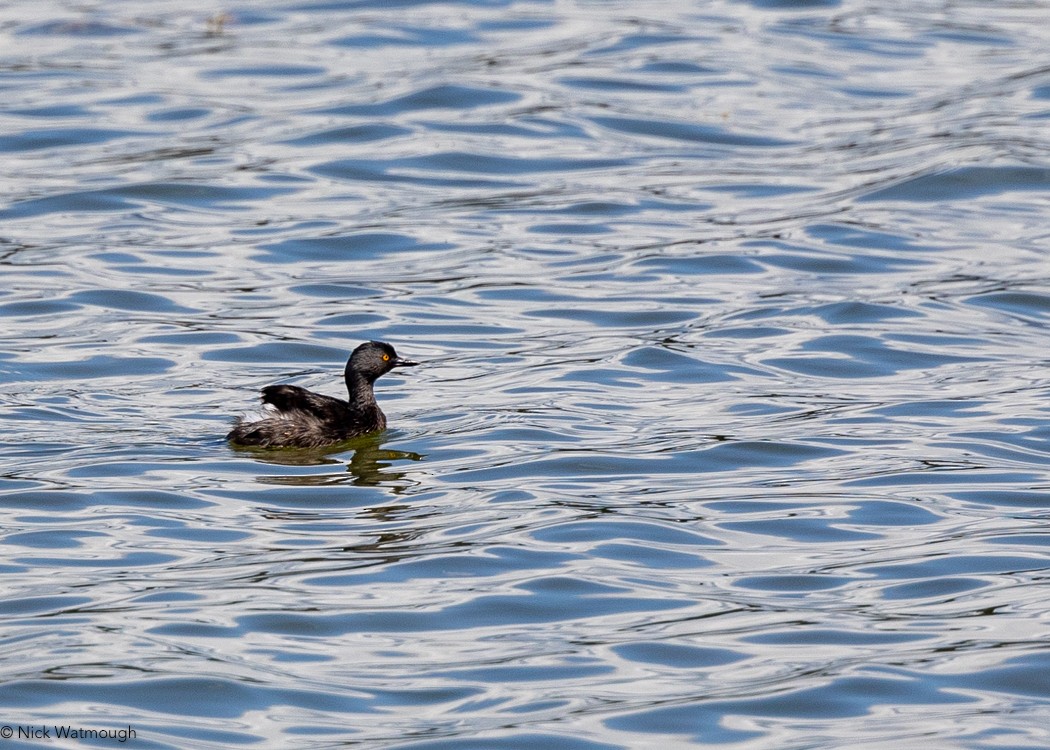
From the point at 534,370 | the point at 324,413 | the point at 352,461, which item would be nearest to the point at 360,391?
the point at 324,413

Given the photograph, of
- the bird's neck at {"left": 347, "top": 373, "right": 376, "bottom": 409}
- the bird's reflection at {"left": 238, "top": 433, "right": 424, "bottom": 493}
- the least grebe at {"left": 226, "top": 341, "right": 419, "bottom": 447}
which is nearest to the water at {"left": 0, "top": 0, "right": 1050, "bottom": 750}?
the bird's reflection at {"left": 238, "top": 433, "right": 424, "bottom": 493}

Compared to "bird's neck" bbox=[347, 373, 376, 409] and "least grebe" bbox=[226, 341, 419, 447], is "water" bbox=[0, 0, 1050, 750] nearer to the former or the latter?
"least grebe" bbox=[226, 341, 419, 447]

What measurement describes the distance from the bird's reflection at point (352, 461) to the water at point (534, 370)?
0.04 m

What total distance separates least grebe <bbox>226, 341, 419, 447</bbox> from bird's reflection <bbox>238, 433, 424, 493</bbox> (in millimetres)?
71

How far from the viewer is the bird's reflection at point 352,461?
12.0 meters

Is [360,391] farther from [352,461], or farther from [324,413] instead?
[352,461]

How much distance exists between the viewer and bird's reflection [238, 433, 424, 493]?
472 inches

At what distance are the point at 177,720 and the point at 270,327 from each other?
7866mm

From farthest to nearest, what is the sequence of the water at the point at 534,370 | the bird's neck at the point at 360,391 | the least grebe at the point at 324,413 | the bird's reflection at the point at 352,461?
the bird's neck at the point at 360,391
the least grebe at the point at 324,413
the bird's reflection at the point at 352,461
the water at the point at 534,370

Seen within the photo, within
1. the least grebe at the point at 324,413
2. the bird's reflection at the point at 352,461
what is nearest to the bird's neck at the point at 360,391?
the least grebe at the point at 324,413

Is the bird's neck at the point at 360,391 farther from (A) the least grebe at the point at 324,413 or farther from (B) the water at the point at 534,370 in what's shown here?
(B) the water at the point at 534,370

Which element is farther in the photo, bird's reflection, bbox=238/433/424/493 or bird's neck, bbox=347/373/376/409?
bird's neck, bbox=347/373/376/409

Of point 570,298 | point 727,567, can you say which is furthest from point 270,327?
point 727,567

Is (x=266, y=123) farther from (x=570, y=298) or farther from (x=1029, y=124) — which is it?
(x=1029, y=124)
